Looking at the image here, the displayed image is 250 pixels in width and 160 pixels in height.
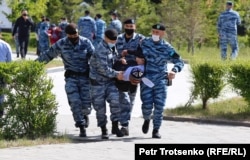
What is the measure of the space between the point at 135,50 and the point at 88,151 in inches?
90.1

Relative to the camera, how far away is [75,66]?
11.1m

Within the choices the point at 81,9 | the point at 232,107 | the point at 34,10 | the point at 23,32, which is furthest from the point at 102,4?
the point at 232,107

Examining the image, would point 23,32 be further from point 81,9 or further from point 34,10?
point 81,9

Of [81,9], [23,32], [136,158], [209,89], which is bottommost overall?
[136,158]

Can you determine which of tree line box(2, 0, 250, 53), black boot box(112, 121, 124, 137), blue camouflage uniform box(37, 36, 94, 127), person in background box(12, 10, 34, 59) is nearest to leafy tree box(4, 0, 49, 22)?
tree line box(2, 0, 250, 53)

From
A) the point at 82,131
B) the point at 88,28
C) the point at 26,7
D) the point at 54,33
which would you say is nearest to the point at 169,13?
the point at 26,7

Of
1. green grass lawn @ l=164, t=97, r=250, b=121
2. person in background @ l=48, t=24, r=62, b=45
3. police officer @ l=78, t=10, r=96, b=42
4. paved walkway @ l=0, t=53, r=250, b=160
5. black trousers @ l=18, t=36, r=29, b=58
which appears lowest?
paved walkway @ l=0, t=53, r=250, b=160

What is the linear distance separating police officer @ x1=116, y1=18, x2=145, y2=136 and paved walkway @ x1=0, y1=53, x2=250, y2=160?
30 cm

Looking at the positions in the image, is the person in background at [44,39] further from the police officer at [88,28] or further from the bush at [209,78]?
the bush at [209,78]

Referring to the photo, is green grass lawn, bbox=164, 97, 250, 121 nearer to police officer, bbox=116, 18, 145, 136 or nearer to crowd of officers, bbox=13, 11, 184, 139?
police officer, bbox=116, 18, 145, 136

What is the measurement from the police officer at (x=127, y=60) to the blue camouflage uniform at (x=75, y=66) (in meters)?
0.59

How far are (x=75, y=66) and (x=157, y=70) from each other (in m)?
1.23

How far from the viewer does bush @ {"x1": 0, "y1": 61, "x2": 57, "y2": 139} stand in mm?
10789

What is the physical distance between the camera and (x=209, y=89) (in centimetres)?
1379
